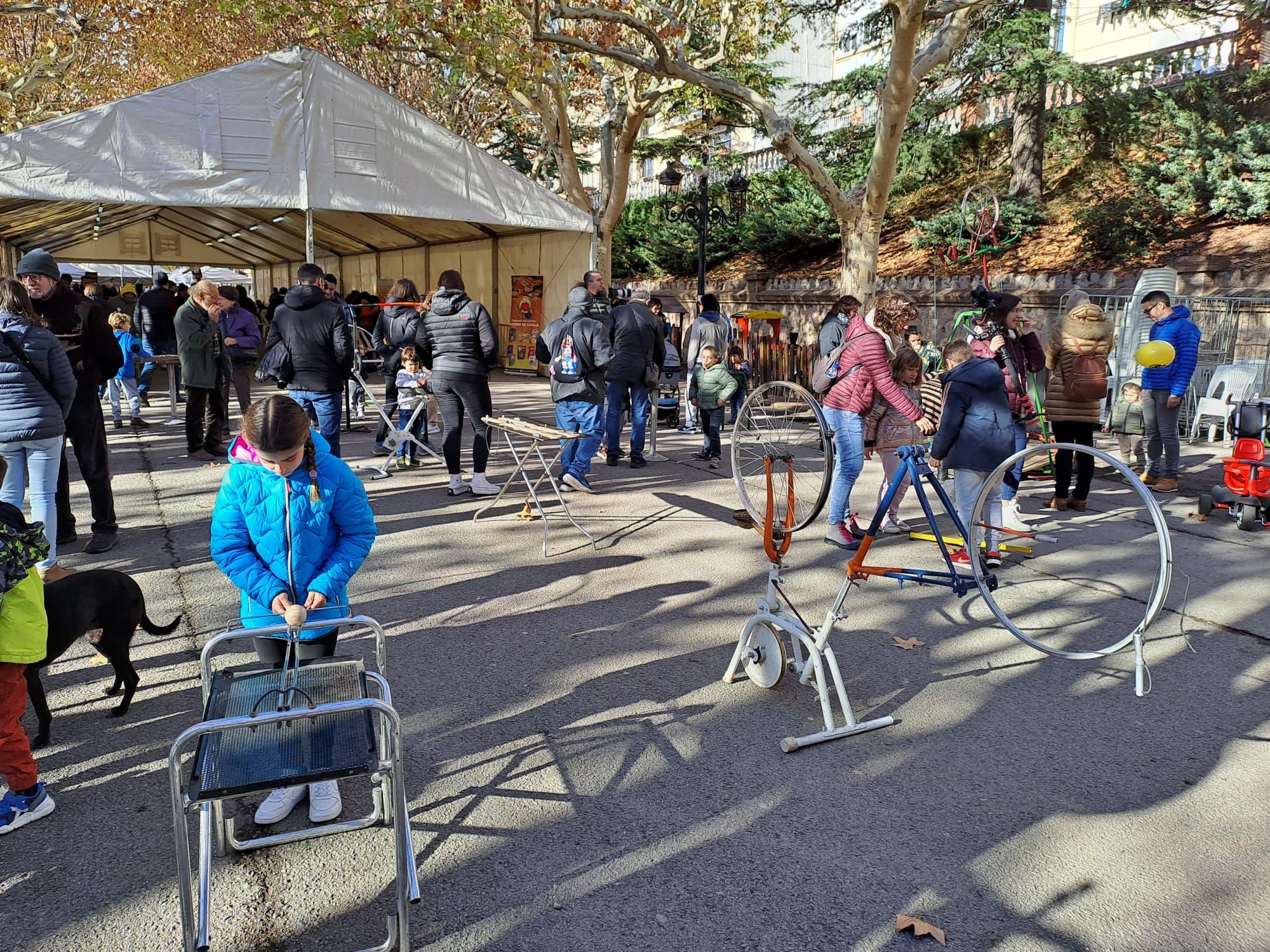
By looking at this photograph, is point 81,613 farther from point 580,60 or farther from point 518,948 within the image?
point 580,60

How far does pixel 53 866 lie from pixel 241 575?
1.10 meters

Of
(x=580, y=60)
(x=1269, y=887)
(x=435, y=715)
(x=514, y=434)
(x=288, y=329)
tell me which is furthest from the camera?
(x=580, y=60)

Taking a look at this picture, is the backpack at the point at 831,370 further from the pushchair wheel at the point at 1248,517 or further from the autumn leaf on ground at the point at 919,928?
the autumn leaf on ground at the point at 919,928

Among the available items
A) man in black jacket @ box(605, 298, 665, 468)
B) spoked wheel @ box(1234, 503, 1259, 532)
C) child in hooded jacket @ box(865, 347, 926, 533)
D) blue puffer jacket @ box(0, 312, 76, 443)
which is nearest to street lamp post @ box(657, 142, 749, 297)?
man in black jacket @ box(605, 298, 665, 468)

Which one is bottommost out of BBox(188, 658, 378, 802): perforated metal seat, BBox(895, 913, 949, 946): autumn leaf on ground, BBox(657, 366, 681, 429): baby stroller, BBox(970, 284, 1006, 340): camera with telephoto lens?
BBox(895, 913, 949, 946): autumn leaf on ground

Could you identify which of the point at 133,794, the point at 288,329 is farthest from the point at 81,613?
the point at 288,329

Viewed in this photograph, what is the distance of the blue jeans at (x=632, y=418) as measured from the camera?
9.72 metres

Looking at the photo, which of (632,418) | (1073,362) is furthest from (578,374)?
(1073,362)

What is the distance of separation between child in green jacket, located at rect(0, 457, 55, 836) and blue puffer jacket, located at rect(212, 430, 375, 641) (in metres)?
0.61

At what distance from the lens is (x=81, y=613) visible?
12.4 ft

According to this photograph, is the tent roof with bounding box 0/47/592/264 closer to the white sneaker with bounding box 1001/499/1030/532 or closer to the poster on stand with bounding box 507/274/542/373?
the poster on stand with bounding box 507/274/542/373

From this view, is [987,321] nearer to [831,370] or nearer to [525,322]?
[831,370]

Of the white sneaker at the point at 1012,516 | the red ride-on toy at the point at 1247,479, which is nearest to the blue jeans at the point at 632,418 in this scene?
the white sneaker at the point at 1012,516

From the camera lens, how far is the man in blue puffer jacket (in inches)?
329
